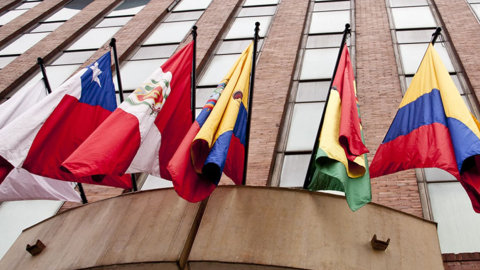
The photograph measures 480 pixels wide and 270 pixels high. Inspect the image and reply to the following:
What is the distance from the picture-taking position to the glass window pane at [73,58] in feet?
57.8

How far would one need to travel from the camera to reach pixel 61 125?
865cm

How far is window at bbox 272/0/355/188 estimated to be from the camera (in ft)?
36.1

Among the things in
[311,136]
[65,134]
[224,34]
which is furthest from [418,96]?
[224,34]

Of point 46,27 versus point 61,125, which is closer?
point 61,125

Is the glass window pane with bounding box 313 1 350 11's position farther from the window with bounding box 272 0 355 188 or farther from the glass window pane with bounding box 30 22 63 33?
the glass window pane with bounding box 30 22 63 33

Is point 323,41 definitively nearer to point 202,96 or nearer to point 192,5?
point 202,96

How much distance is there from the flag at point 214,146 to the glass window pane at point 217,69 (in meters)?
6.13

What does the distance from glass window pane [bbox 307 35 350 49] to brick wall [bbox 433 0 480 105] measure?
131 inches

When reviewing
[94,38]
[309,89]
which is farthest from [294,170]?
[94,38]

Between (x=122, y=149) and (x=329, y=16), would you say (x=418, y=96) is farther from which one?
(x=329, y=16)

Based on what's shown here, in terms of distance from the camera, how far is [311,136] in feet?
38.8

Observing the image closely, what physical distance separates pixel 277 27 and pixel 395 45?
3976 mm

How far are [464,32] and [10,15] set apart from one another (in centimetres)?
1884

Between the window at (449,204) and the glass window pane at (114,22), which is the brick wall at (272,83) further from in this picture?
the glass window pane at (114,22)
